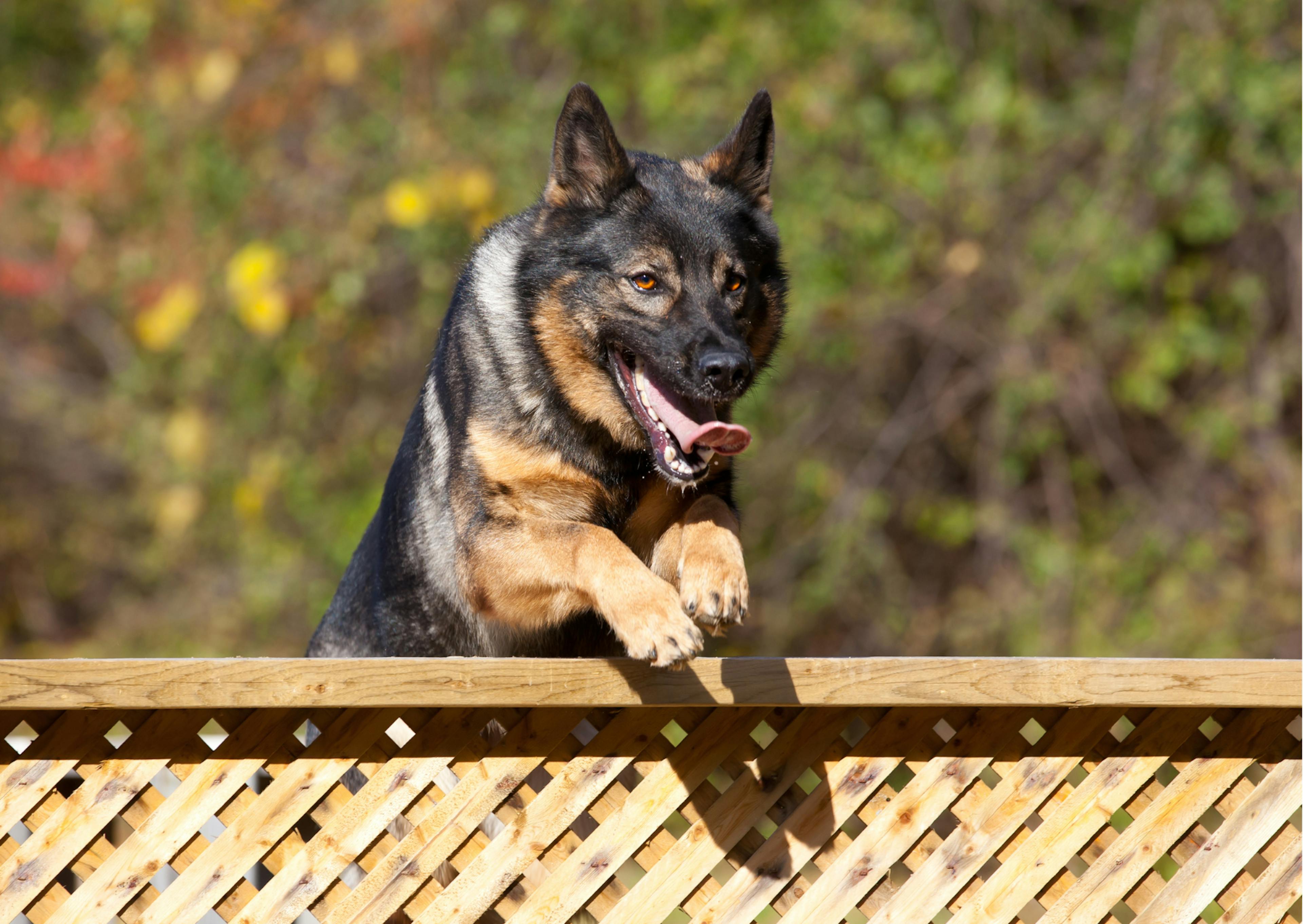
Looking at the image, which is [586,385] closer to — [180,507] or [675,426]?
[675,426]

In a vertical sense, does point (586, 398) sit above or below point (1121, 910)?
above

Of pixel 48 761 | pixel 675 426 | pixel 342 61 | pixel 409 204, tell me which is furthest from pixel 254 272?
pixel 48 761

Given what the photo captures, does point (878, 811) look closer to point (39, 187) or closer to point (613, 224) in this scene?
point (613, 224)

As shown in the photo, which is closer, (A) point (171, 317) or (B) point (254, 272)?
(B) point (254, 272)

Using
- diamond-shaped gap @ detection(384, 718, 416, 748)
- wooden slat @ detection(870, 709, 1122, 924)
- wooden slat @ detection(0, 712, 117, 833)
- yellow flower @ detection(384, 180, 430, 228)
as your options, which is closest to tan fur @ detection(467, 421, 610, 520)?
diamond-shaped gap @ detection(384, 718, 416, 748)

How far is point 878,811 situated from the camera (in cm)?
272

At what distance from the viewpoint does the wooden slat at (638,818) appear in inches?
101

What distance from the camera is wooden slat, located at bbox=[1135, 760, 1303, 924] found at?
108 inches

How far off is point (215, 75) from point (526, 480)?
6245 millimetres

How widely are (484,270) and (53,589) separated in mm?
8110

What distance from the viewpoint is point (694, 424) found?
10.3 ft

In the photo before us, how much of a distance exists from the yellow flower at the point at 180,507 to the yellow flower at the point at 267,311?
1305mm

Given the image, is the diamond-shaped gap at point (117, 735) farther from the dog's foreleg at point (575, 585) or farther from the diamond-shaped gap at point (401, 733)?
the dog's foreleg at point (575, 585)

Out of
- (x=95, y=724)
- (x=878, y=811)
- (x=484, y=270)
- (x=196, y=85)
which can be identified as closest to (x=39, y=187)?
(x=196, y=85)
